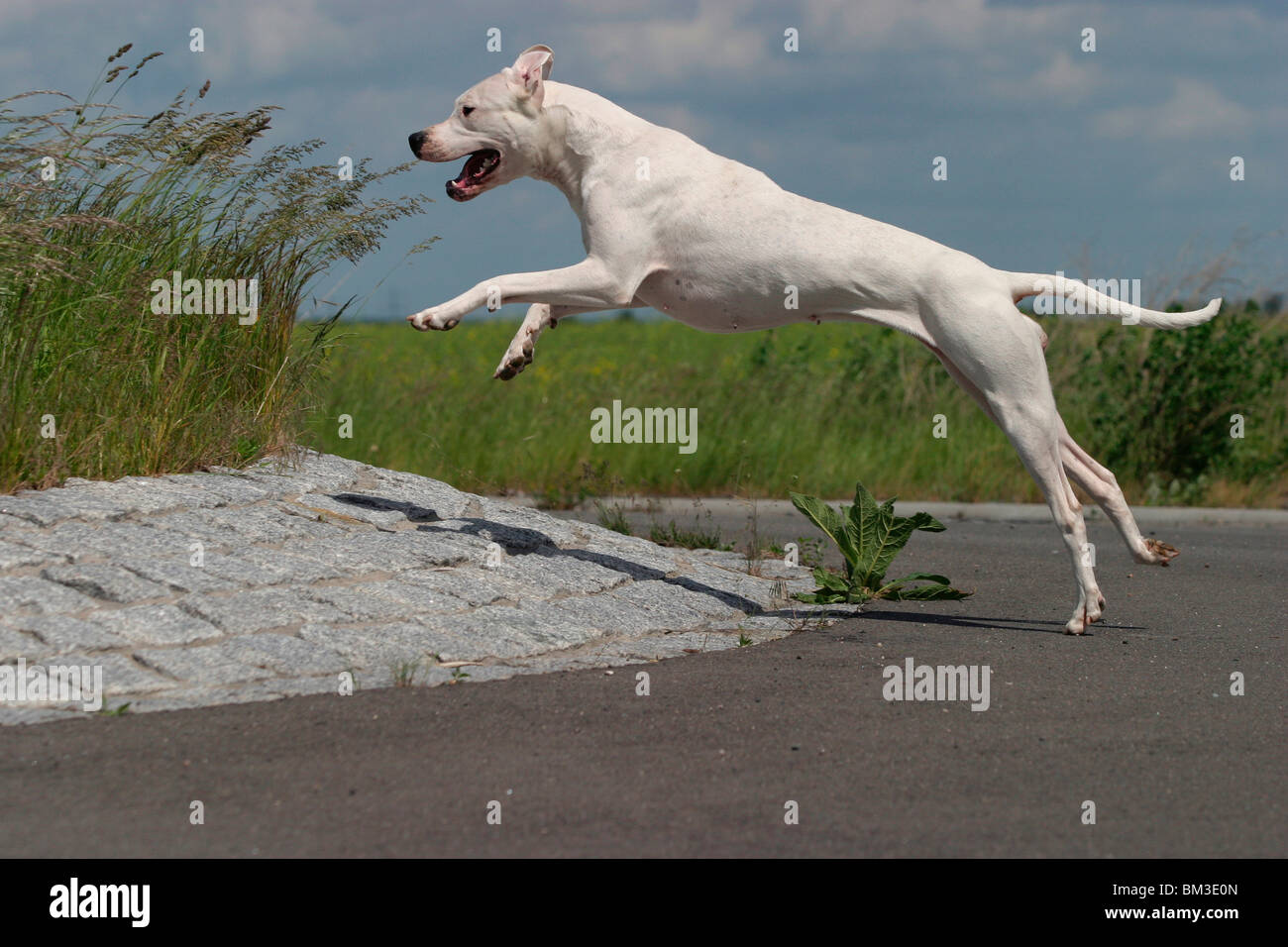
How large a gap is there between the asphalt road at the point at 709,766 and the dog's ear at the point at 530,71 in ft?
10.0

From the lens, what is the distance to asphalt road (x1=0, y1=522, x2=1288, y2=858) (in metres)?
3.97

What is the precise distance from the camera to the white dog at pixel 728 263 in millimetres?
6766

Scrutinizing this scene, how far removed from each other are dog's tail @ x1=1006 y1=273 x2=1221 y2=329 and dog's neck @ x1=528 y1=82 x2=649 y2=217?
2168mm

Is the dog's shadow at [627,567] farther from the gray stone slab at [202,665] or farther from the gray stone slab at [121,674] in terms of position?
the gray stone slab at [121,674]

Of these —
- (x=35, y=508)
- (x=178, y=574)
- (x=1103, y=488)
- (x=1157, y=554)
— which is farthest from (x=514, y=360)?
(x=1157, y=554)

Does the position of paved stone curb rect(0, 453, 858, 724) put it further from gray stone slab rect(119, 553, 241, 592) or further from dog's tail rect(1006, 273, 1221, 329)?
dog's tail rect(1006, 273, 1221, 329)

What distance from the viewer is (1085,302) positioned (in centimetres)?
712

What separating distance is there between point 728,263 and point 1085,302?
192 centimetres

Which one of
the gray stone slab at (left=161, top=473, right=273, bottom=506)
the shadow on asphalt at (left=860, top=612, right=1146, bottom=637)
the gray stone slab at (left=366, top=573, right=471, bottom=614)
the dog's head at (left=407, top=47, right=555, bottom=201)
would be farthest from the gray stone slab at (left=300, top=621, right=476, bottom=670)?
the shadow on asphalt at (left=860, top=612, right=1146, bottom=637)

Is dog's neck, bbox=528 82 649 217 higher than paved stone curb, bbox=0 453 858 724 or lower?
higher

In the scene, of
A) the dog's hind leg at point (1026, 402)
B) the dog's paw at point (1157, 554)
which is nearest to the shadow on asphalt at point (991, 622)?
the dog's hind leg at point (1026, 402)
